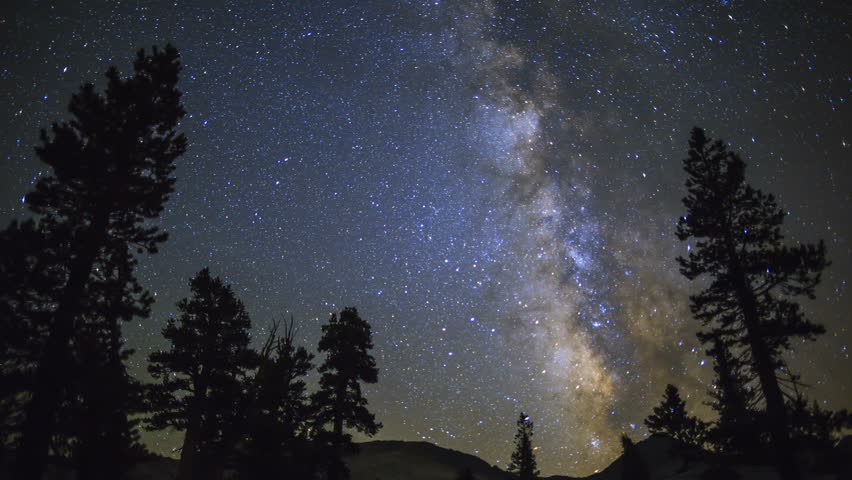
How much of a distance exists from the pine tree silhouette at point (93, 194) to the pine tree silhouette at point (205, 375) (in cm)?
834

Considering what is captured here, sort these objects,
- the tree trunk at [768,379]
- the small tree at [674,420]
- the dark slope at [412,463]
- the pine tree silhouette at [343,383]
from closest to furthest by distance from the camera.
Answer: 1. the tree trunk at [768,379]
2. the pine tree silhouette at [343,383]
3. the small tree at [674,420]
4. the dark slope at [412,463]

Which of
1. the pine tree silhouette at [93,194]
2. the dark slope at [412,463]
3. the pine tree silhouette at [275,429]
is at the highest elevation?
the pine tree silhouette at [93,194]

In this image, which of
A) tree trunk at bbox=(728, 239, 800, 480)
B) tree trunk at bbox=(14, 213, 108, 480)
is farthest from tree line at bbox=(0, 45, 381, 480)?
tree trunk at bbox=(728, 239, 800, 480)

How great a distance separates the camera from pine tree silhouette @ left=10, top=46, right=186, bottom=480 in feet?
37.9

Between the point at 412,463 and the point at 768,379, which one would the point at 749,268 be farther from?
the point at 412,463

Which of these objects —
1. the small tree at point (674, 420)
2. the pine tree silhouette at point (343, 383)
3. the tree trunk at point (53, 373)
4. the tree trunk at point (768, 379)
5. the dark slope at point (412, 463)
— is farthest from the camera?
the dark slope at point (412, 463)

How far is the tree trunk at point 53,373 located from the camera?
10.7 m

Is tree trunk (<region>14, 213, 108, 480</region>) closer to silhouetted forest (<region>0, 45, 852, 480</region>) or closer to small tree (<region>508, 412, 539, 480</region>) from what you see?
silhouetted forest (<region>0, 45, 852, 480</region>)

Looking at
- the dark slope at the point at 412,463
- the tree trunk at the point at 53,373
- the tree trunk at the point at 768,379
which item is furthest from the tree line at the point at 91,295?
the dark slope at the point at 412,463

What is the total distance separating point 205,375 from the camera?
21422 mm

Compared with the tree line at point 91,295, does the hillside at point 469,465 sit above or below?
below

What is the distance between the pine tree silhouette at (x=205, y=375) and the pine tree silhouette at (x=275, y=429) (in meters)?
1.80

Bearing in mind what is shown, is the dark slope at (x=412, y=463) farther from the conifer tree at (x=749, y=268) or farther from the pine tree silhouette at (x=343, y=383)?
the conifer tree at (x=749, y=268)

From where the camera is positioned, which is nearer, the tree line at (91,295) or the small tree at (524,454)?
the tree line at (91,295)
